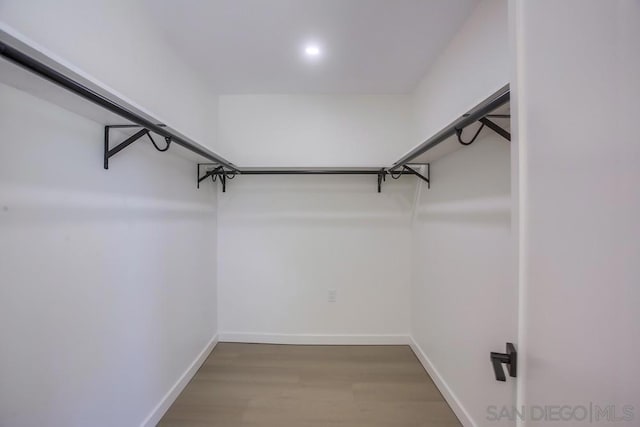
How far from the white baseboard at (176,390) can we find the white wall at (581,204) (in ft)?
6.11

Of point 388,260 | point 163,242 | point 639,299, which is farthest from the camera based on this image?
point 388,260

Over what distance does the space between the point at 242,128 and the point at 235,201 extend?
2.33ft

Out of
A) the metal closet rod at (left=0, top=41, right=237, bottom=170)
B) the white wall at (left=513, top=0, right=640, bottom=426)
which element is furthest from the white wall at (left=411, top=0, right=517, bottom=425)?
the metal closet rod at (left=0, top=41, right=237, bottom=170)

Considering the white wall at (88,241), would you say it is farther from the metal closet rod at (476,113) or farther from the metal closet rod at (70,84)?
the metal closet rod at (476,113)

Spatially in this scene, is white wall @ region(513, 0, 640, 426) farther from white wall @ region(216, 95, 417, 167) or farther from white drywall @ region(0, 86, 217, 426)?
white wall @ region(216, 95, 417, 167)

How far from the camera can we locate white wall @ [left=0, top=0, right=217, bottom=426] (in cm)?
82

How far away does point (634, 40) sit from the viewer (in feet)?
1.55

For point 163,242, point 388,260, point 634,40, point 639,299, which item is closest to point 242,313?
point 163,242

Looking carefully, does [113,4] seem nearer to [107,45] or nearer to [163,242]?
[107,45]

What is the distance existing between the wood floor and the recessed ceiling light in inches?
94.3

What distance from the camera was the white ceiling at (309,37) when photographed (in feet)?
4.57

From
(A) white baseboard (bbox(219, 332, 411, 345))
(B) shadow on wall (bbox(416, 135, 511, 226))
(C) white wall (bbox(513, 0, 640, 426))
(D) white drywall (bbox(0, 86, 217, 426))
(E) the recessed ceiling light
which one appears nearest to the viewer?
(C) white wall (bbox(513, 0, 640, 426))

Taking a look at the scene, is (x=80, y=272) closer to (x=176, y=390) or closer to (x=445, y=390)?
(x=176, y=390)

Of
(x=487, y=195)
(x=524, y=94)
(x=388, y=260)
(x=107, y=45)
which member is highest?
(x=107, y=45)
